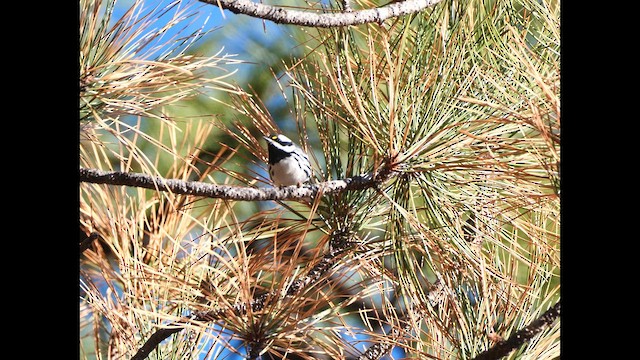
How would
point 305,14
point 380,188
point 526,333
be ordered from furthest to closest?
point 380,188
point 305,14
point 526,333

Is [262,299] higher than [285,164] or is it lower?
lower

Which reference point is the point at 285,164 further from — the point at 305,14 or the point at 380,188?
the point at 305,14

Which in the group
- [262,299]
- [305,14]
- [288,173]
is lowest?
[262,299]

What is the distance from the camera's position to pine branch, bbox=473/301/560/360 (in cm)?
47

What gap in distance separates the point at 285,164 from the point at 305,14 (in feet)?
1.16

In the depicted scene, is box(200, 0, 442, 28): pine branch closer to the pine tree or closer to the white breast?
the pine tree

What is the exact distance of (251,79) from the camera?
161 cm

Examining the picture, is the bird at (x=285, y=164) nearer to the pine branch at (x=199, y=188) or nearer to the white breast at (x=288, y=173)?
the white breast at (x=288, y=173)

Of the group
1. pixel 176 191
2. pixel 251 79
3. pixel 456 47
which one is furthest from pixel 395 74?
pixel 251 79

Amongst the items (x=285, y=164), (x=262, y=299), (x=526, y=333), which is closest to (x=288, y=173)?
(x=285, y=164)

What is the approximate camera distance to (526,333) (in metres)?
0.49
